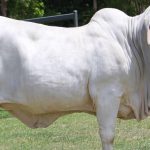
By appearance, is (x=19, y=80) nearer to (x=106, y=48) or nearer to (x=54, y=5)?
(x=106, y=48)

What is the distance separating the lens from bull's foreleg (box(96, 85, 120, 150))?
205 inches

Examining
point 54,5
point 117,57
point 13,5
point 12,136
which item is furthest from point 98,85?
point 54,5

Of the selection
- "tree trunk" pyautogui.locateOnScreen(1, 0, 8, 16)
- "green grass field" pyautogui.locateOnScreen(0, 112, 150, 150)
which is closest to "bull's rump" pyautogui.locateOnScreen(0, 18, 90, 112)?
"green grass field" pyautogui.locateOnScreen(0, 112, 150, 150)

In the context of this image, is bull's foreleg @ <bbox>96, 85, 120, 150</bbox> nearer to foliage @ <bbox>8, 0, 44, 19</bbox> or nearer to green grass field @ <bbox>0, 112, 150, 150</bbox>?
green grass field @ <bbox>0, 112, 150, 150</bbox>

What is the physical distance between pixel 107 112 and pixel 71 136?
11.9 feet

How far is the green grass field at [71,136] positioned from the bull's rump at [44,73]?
264 cm

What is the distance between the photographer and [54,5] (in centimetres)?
3275

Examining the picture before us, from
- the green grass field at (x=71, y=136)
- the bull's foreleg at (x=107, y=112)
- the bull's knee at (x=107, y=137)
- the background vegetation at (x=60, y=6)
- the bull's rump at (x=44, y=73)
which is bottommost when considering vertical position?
the background vegetation at (x=60, y=6)

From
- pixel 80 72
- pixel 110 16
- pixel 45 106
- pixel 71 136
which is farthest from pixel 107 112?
pixel 71 136

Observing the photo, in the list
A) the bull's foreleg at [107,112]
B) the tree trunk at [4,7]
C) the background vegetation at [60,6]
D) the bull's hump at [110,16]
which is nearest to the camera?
the bull's foreleg at [107,112]

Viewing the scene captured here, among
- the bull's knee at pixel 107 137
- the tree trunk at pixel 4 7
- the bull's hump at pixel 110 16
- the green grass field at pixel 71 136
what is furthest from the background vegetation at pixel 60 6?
the bull's knee at pixel 107 137

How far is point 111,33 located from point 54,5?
27598 millimetres

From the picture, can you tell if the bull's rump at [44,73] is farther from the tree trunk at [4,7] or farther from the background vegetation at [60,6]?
the tree trunk at [4,7]

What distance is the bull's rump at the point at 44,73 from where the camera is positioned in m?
5.23
